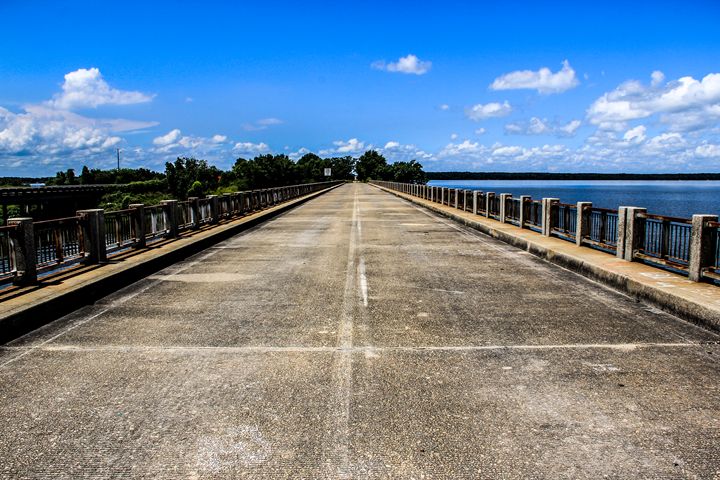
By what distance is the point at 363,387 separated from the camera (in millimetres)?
4930

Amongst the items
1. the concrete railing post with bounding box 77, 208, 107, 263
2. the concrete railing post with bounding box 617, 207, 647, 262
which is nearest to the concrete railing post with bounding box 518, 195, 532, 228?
the concrete railing post with bounding box 617, 207, 647, 262

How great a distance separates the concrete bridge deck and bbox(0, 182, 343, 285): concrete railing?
4.67 ft

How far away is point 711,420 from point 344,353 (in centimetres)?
323

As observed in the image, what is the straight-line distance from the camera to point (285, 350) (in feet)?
19.9

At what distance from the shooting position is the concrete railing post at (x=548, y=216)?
51.8 ft

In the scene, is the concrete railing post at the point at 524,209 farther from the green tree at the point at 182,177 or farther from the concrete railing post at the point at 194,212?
the green tree at the point at 182,177

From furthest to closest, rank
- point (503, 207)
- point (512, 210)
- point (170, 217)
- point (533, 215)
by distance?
1. point (503, 207)
2. point (512, 210)
3. point (533, 215)
4. point (170, 217)

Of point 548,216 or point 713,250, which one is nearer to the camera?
point 713,250

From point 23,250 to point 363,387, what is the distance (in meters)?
6.50

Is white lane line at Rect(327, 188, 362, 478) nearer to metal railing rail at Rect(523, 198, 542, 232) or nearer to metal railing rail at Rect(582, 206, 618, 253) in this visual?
metal railing rail at Rect(582, 206, 618, 253)

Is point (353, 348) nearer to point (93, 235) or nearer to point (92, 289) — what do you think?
point (92, 289)

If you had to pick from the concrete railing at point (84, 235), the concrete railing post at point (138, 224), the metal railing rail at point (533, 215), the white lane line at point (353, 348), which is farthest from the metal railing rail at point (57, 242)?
the metal railing rail at point (533, 215)

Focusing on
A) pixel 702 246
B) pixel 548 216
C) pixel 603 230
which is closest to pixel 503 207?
pixel 548 216

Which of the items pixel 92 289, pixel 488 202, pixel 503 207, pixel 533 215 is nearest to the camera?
pixel 92 289
